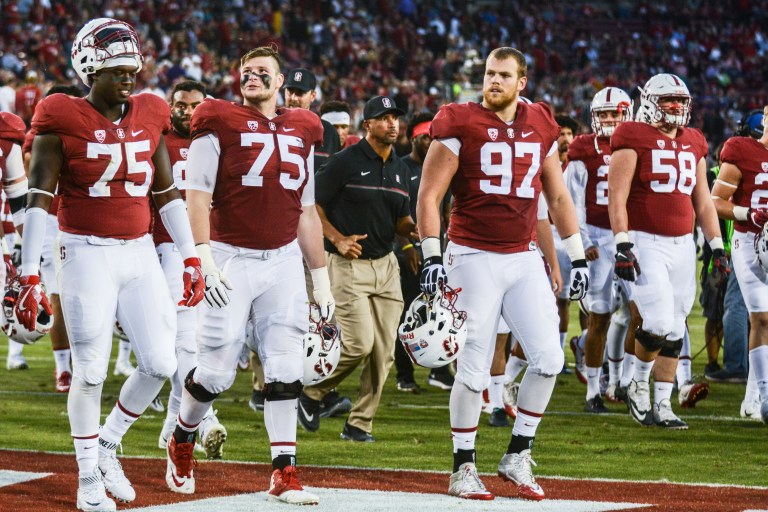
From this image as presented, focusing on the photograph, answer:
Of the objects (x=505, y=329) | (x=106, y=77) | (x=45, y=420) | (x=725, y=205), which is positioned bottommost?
(x=45, y=420)

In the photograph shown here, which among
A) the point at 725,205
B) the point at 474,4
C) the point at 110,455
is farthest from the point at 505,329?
the point at 474,4

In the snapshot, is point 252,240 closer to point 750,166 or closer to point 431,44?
point 750,166

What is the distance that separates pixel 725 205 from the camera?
830 centimetres

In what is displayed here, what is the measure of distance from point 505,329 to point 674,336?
1.05 meters

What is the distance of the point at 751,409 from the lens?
8.44m

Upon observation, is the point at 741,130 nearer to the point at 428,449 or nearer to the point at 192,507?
the point at 428,449

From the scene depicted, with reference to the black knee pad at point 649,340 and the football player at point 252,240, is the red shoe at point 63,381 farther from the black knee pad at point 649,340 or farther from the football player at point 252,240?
the black knee pad at point 649,340

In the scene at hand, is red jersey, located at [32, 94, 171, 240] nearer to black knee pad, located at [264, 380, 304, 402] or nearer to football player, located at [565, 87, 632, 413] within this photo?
black knee pad, located at [264, 380, 304, 402]

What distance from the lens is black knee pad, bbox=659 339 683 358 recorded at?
313 inches

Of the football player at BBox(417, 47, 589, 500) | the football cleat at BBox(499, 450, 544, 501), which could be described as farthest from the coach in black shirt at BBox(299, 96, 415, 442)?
the football cleat at BBox(499, 450, 544, 501)

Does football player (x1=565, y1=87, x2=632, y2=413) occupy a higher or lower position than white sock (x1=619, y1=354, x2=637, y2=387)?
higher

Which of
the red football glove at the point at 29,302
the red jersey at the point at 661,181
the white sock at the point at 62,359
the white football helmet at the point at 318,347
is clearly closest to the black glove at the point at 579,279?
the white football helmet at the point at 318,347

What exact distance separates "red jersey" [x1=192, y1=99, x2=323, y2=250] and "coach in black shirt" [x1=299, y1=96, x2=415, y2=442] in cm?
174

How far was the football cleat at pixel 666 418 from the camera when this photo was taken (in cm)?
801
